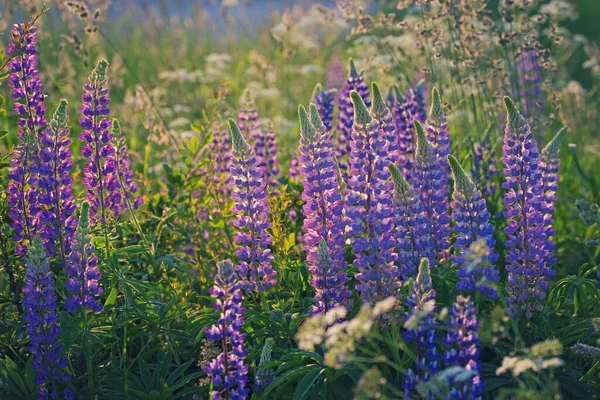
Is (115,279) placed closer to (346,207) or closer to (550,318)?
(346,207)

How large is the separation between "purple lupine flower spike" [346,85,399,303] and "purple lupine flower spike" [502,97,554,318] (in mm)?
575

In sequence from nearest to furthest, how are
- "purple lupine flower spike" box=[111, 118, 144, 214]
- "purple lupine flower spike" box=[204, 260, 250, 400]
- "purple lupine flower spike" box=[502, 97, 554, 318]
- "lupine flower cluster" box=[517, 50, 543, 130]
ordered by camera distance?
1. "purple lupine flower spike" box=[204, 260, 250, 400]
2. "purple lupine flower spike" box=[502, 97, 554, 318]
3. "purple lupine flower spike" box=[111, 118, 144, 214]
4. "lupine flower cluster" box=[517, 50, 543, 130]

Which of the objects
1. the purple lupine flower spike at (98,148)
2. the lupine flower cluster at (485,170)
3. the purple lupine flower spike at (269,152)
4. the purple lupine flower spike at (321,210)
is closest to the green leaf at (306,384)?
the purple lupine flower spike at (321,210)

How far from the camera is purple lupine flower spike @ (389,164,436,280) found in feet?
10.3

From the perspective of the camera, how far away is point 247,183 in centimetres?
333

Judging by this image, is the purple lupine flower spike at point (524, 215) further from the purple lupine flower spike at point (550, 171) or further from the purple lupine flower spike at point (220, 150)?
the purple lupine flower spike at point (220, 150)

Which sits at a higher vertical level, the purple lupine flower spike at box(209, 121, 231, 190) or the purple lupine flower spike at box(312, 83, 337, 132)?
the purple lupine flower spike at box(312, 83, 337, 132)

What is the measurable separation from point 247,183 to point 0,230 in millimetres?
1326

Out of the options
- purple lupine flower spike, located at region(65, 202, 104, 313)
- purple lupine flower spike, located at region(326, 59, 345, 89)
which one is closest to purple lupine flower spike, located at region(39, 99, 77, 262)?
purple lupine flower spike, located at region(65, 202, 104, 313)

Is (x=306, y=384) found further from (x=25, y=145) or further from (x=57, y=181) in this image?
(x=25, y=145)

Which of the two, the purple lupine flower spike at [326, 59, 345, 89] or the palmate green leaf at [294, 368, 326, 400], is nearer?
the palmate green leaf at [294, 368, 326, 400]

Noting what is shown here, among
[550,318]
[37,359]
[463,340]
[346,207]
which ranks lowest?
[550,318]

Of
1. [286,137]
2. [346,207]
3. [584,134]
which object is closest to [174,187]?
[346,207]

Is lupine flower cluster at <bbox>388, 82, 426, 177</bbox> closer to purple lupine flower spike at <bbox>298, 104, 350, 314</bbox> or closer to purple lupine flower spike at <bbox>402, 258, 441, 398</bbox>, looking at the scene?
purple lupine flower spike at <bbox>298, 104, 350, 314</bbox>
